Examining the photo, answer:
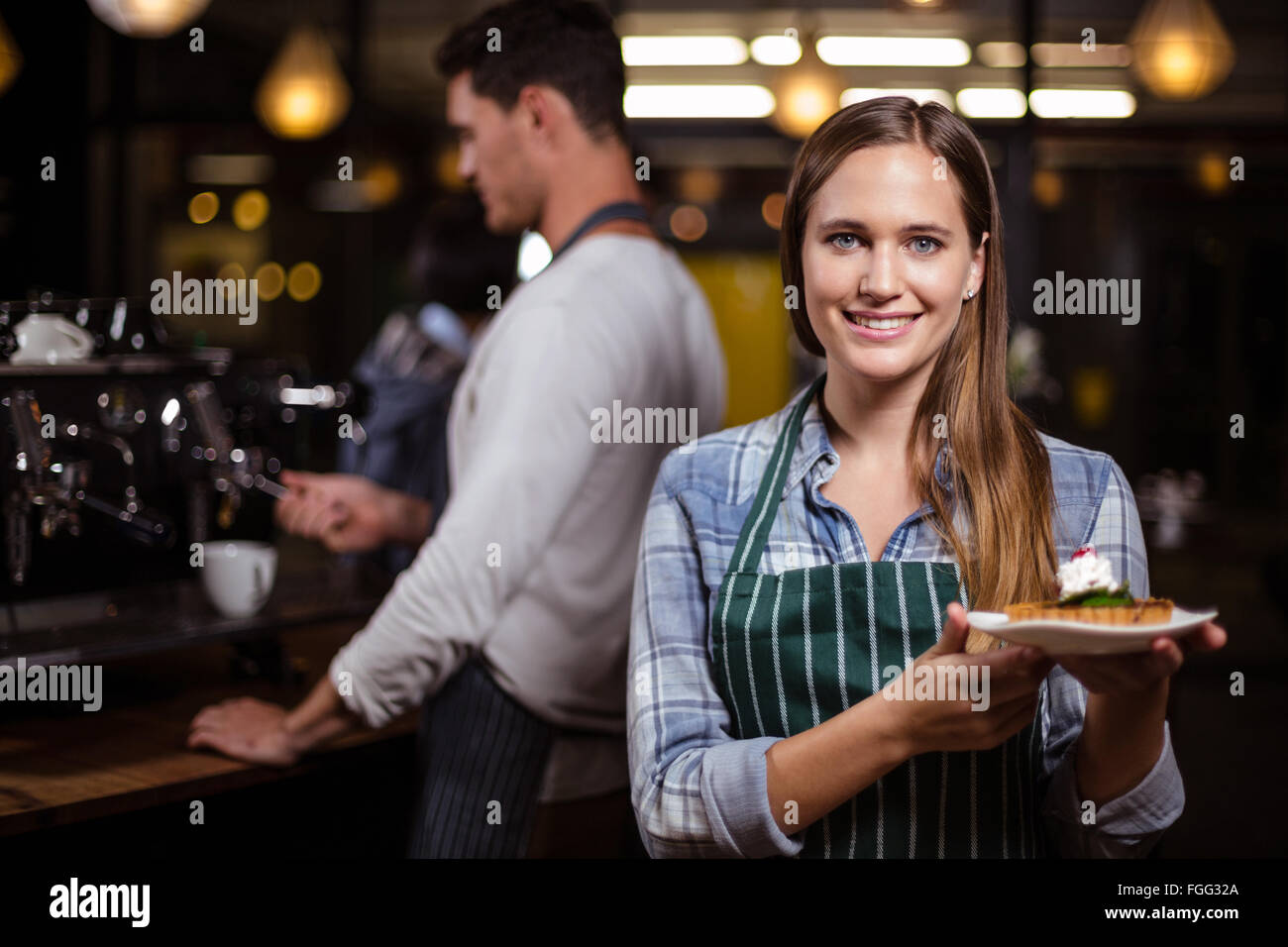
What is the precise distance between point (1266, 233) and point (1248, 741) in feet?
10.3

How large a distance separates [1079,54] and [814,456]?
18.5 feet

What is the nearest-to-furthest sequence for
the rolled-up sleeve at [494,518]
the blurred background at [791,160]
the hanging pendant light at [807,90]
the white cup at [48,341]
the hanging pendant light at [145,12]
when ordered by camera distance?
the rolled-up sleeve at [494,518] → the white cup at [48,341] → the hanging pendant light at [145,12] → the hanging pendant light at [807,90] → the blurred background at [791,160]

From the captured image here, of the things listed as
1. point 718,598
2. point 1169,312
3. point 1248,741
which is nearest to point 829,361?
point 718,598

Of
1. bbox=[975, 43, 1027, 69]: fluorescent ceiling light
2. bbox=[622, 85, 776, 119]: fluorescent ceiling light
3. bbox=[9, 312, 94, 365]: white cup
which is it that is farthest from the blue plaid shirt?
bbox=[975, 43, 1027, 69]: fluorescent ceiling light

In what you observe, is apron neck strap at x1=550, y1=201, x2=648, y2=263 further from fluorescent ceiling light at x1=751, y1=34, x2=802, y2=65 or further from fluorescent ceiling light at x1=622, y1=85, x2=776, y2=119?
fluorescent ceiling light at x1=751, y1=34, x2=802, y2=65

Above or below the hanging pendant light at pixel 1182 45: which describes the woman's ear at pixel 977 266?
below

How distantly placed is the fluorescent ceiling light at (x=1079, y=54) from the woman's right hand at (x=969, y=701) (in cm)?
544

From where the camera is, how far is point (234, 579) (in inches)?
75.6

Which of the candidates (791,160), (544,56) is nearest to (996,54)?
(791,160)

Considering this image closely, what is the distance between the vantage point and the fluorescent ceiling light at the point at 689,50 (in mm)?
6523

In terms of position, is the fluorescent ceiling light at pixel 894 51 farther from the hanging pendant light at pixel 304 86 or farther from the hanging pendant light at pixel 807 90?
the hanging pendant light at pixel 304 86

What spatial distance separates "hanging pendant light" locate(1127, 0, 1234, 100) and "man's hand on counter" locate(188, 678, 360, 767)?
11.6 feet

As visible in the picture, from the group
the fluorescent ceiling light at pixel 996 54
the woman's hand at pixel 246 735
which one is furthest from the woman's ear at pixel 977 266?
the fluorescent ceiling light at pixel 996 54

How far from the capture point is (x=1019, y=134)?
5.00m
